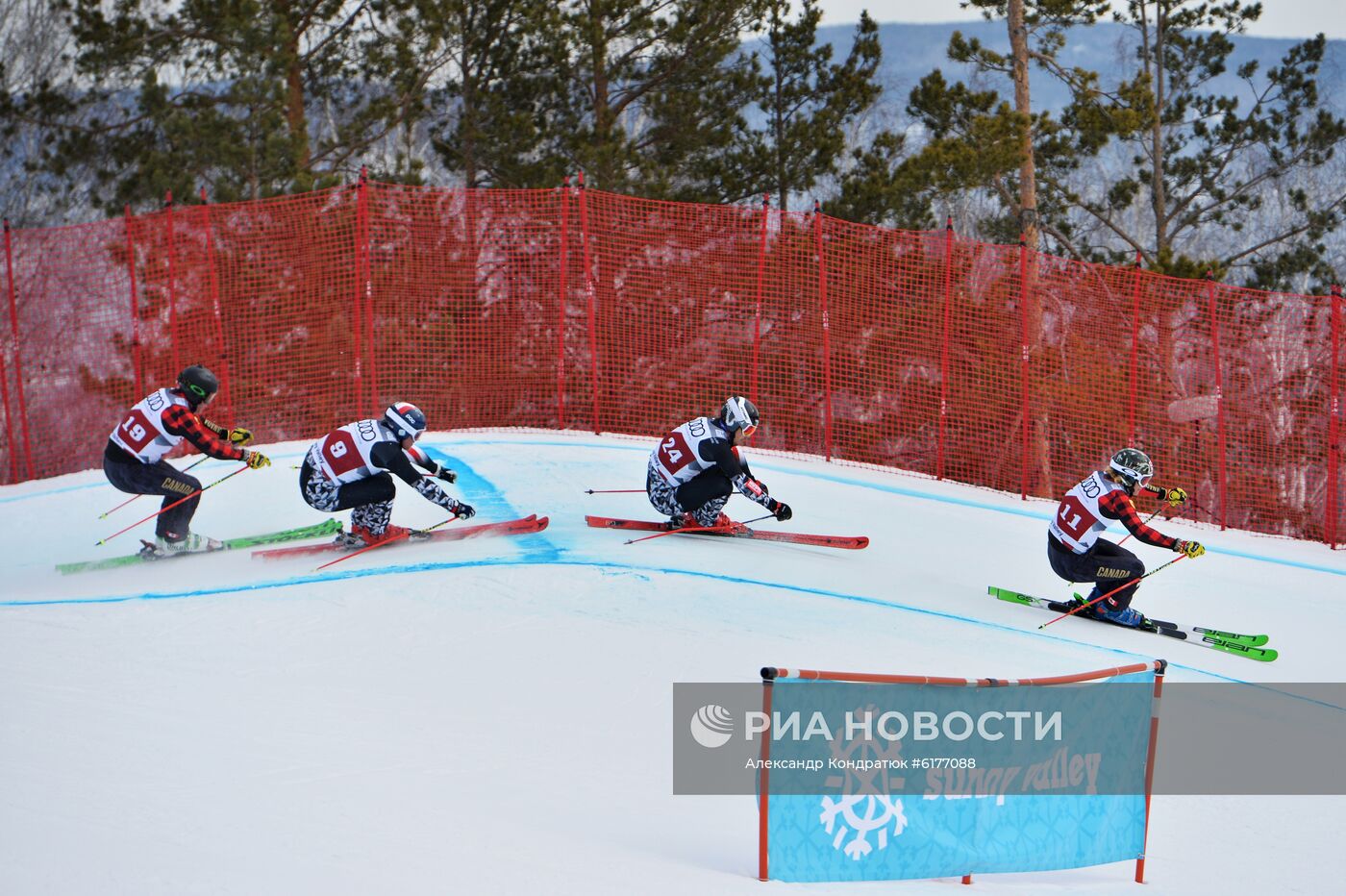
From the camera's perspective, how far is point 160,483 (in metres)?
9.98

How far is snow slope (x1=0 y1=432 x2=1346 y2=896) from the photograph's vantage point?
532 cm

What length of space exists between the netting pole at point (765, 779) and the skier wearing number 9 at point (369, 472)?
4886 millimetres

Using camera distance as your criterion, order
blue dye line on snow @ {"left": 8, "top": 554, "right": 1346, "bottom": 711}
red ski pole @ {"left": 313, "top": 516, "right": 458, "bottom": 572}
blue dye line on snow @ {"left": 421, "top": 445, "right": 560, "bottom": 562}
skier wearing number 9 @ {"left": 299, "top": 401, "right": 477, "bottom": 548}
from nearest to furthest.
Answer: blue dye line on snow @ {"left": 8, "top": 554, "right": 1346, "bottom": 711}, skier wearing number 9 @ {"left": 299, "top": 401, "right": 477, "bottom": 548}, red ski pole @ {"left": 313, "top": 516, "right": 458, "bottom": 572}, blue dye line on snow @ {"left": 421, "top": 445, "right": 560, "bottom": 562}

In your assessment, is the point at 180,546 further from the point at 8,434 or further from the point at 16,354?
the point at 8,434

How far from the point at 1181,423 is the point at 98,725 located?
12856 millimetres

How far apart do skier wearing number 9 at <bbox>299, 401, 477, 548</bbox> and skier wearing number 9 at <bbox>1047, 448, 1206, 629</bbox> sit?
432 cm

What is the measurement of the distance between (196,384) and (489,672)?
3.72m

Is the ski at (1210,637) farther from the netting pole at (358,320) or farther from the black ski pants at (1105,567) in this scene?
the netting pole at (358,320)

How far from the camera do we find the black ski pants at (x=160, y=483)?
392 inches

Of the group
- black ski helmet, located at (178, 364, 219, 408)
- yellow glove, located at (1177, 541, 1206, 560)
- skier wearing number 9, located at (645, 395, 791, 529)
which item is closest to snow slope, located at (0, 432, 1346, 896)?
skier wearing number 9, located at (645, 395, 791, 529)

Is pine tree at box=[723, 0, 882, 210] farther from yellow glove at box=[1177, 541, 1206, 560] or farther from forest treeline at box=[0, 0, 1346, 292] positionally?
yellow glove at box=[1177, 541, 1206, 560]

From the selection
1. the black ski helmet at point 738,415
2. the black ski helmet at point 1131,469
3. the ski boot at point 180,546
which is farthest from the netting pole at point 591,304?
the black ski helmet at point 1131,469

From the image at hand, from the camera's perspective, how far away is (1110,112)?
721 inches

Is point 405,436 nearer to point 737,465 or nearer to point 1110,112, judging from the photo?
point 737,465
